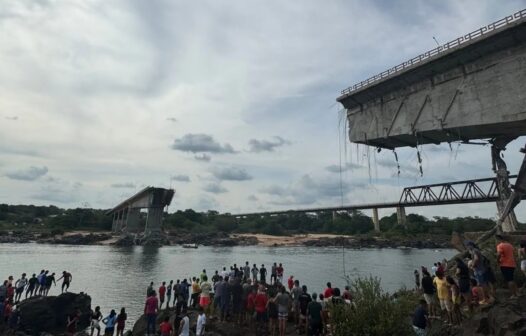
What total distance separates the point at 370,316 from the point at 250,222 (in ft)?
542

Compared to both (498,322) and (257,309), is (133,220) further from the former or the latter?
(498,322)

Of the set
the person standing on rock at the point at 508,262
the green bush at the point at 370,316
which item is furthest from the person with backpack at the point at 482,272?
the green bush at the point at 370,316

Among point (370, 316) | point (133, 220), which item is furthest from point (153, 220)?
point (370, 316)

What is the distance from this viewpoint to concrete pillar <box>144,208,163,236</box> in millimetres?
108500

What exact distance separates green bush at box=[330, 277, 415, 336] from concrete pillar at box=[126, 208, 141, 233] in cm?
11824

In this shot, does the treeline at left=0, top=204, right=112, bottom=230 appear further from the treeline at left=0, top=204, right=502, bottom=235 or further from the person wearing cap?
the person wearing cap

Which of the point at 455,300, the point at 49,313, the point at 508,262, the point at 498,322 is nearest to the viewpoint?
the point at 498,322

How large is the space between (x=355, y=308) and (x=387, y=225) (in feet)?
506

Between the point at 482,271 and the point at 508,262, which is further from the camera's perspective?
the point at 482,271

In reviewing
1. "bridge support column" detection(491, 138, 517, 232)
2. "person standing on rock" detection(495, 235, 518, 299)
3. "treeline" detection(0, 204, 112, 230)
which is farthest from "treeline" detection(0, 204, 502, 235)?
"person standing on rock" detection(495, 235, 518, 299)

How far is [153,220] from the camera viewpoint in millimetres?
109375

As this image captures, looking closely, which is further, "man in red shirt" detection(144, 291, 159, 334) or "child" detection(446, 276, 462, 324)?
"man in red shirt" detection(144, 291, 159, 334)

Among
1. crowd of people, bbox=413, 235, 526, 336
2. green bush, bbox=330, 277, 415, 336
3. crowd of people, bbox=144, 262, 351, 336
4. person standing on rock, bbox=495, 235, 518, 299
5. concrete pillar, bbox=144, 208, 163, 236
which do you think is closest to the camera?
green bush, bbox=330, 277, 415, 336

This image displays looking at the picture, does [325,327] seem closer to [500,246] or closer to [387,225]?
[500,246]
